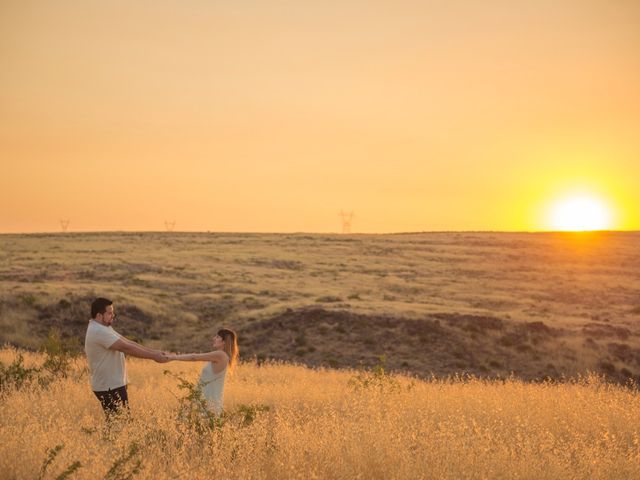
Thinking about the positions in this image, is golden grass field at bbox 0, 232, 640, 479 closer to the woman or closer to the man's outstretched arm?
the woman

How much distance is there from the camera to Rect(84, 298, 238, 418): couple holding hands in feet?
30.6

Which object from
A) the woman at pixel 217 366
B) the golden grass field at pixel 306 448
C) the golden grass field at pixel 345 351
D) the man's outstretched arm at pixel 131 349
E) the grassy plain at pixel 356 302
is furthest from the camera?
the grassy plain at pixel 356 302

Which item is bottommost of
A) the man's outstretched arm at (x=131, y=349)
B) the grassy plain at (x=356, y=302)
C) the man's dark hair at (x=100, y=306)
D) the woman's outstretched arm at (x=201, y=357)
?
the grassy plain at (x=356, y=302)

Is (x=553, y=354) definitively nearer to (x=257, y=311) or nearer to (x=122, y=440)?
(x=257, y=311)

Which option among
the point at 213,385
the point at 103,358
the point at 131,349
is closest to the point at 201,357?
the point at 213,385

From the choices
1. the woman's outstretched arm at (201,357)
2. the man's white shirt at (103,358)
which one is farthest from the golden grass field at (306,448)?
the woman's outstretched arm at (201,357)

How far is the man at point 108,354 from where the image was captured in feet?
30.6

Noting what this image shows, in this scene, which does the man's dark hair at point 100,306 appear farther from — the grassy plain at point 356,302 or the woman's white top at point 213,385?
the grassy plain at point 356,302

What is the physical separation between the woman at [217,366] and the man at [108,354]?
22.5 inches

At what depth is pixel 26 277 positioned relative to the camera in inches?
1720

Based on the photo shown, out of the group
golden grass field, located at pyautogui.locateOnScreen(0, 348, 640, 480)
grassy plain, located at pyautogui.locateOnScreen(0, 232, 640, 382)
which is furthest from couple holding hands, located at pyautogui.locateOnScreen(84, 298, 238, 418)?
grassy plain, located at pyautogui.locateOnScreen(0, 232, 640, 382)

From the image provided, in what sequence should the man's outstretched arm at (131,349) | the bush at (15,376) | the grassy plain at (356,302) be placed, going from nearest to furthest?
1. the man's outstretched arm at (131,349)
2. the bush at (15,376)
3. the grassy plain at (356,302)

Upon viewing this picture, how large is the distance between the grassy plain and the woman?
13.4 metres

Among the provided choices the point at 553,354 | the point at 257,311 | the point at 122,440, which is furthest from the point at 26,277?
the point at 122,440
